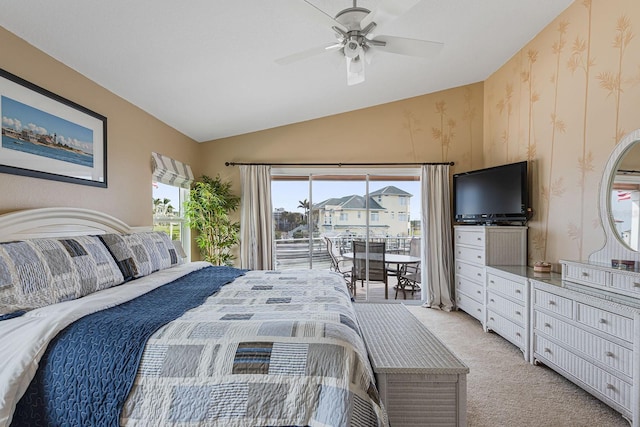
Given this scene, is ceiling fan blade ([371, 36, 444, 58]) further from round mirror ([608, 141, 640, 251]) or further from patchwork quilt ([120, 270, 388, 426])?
patchwork quilt ([120, 270, 388, 426])

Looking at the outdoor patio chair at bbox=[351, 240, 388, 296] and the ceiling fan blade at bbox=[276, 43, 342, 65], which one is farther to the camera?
the outdoor patio chair at bbox=[351, 240, 388, 296]

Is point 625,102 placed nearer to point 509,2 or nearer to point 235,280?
point 509,2

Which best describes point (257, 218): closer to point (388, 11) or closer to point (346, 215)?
point (346, 215)

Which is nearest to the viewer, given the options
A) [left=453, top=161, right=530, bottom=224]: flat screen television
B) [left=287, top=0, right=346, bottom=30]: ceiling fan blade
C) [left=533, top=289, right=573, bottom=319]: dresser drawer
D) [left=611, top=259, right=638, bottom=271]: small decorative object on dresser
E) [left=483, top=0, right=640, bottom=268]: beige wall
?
[left=287, top=0, right=346, bottom=30]: ceiling fan blade

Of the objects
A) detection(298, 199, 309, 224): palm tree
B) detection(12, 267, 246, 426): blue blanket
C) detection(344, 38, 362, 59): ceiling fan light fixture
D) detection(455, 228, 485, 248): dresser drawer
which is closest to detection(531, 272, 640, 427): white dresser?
detection(455, 228, 485, 248): dresser drawer

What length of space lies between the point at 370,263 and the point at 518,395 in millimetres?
2486

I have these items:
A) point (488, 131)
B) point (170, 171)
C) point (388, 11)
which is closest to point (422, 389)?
point (388, 11)

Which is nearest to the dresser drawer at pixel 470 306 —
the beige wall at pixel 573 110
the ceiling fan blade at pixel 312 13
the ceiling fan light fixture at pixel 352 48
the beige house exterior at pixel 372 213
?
the beige wall at pixel 573 110

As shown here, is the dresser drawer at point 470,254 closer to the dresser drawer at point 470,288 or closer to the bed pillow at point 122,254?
the dresser drawer at point 470,288

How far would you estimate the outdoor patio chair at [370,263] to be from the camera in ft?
14.9

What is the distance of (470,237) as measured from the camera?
3.89 meters

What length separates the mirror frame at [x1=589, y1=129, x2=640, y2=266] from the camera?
A: 7.54ft

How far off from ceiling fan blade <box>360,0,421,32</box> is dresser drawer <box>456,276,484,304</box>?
2.99 meters

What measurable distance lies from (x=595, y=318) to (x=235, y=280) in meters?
2.51
